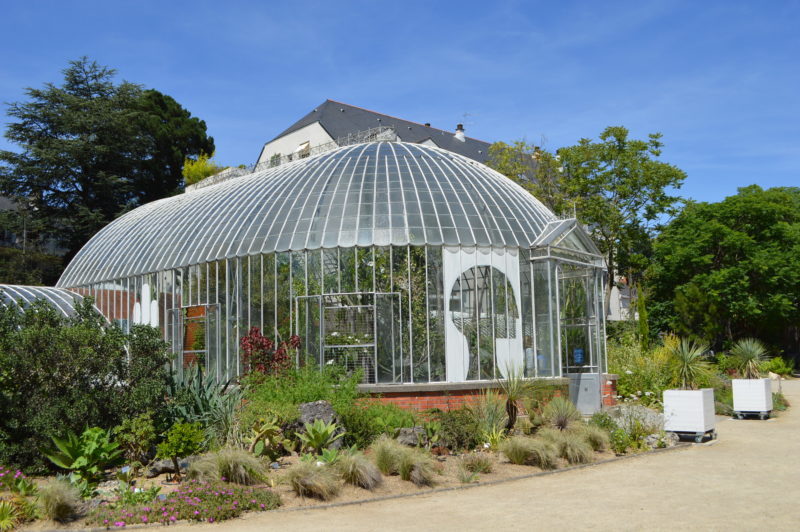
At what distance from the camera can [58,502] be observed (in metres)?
8.86

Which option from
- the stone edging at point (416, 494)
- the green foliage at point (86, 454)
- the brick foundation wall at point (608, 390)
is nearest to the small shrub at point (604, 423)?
the stone edging at point (416, 494)

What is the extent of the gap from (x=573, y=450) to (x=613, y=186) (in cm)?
2371

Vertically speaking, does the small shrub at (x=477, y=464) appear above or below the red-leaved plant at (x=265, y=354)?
below

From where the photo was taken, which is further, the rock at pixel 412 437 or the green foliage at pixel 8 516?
the rock at pixel 412 437

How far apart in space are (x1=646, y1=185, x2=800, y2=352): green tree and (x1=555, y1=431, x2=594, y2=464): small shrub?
2340cm

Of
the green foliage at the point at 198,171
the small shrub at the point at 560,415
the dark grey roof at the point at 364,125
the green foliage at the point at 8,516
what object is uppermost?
the dark grey roof at the point at 364,125

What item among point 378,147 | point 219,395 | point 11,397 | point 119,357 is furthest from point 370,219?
point 11,397

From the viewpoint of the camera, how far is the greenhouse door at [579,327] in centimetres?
1927

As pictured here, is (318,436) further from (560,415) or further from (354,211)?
(354,211)

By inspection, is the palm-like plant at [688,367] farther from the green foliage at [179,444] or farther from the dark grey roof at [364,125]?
the dark grey roof at [364,125]

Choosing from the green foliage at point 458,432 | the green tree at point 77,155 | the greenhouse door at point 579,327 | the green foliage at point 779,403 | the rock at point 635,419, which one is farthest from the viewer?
the green tree at point 77,155

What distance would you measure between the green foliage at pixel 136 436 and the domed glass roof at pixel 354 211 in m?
7.40

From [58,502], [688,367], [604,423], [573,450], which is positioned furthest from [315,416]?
[688,367]

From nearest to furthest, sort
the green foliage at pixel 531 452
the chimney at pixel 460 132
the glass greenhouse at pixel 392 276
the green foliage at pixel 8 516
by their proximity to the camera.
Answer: the green foliage at pixel 8 516, the green foliage at pixel 531 452, the glass greenhouse at pixel 392 276, the chimney at pixel 460 132
